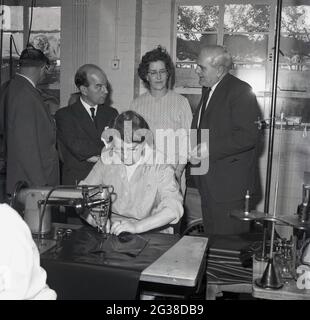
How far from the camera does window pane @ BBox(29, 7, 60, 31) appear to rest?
17.8 feet

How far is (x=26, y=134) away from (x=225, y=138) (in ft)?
4.69

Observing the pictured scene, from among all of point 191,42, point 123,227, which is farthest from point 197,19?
point 123,227

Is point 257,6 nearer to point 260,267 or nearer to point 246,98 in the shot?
point 246,98

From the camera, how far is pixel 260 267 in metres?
1.91

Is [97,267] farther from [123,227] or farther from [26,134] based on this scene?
[26,134]

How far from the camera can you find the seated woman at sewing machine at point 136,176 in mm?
2346

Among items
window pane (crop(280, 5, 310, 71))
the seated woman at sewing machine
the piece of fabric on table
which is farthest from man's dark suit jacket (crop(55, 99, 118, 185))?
window pane (crop(280, 5, 310, 71))

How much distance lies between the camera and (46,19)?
5.49 m

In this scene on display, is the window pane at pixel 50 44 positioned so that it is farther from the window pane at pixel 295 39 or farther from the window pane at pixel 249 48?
the window pane at pixel 295 39

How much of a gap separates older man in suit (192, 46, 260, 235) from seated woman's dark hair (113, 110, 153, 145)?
3.16 ft

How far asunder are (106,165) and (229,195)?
1.12 m

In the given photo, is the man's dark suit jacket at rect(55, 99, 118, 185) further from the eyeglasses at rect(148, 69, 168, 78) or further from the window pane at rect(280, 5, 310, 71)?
the window pane at rect(280, 5, 310, 71)

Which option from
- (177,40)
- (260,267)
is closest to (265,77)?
(177,40)

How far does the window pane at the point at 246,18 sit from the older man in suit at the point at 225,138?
1952mm
